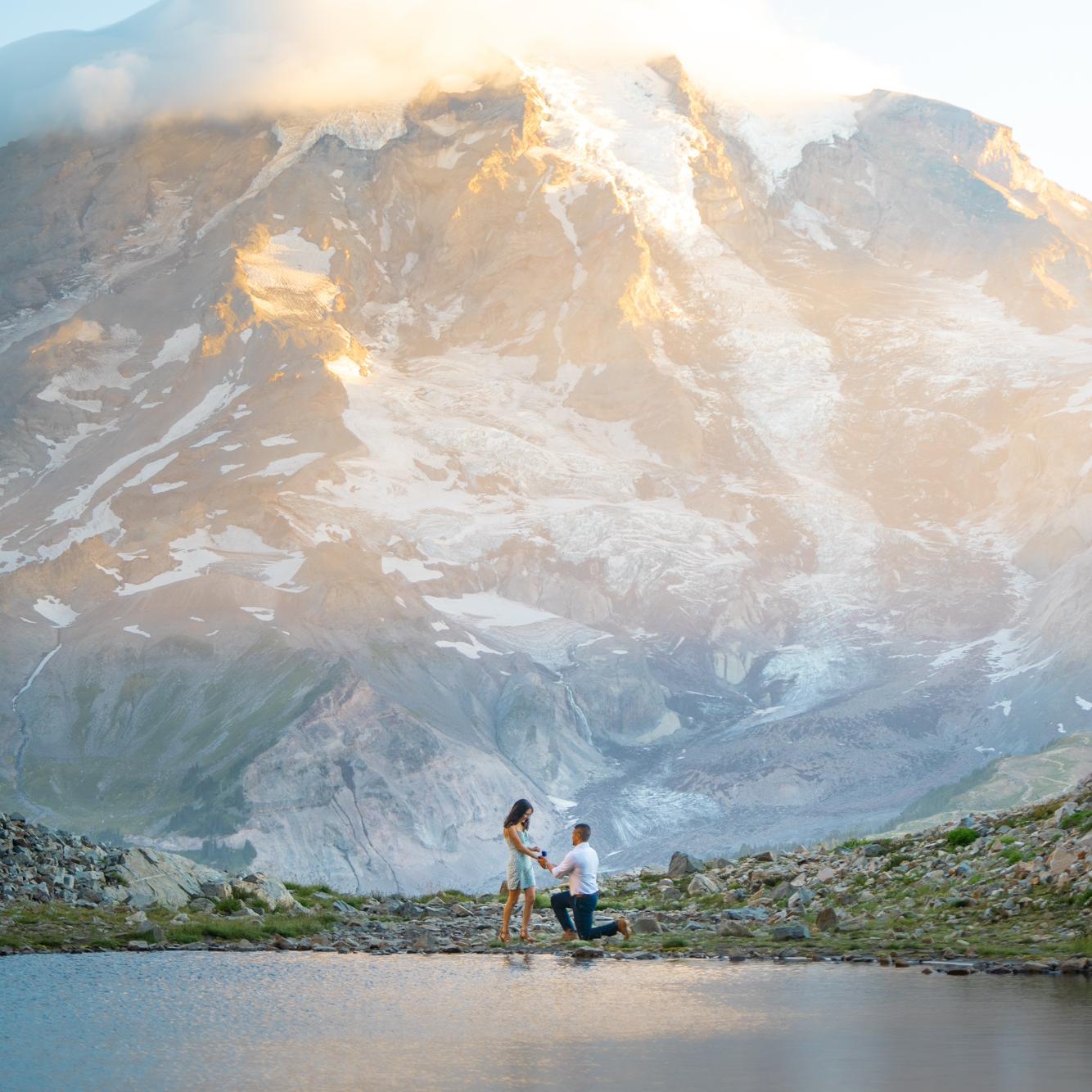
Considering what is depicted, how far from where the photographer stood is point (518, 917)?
129ft

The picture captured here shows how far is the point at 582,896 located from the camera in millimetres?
32469

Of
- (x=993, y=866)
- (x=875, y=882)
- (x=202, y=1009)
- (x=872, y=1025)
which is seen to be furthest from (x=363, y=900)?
(x=872, y=1025)

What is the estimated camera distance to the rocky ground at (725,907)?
93.8 feet

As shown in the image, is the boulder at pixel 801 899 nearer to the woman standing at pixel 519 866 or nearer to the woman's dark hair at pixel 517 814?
the woman standing at pixel 519 866

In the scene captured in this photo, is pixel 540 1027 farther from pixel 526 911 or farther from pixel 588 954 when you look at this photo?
pixel 526 911

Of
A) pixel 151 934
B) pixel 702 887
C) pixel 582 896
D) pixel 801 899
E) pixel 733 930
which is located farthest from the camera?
pixel 702 887

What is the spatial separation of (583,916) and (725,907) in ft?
20.4

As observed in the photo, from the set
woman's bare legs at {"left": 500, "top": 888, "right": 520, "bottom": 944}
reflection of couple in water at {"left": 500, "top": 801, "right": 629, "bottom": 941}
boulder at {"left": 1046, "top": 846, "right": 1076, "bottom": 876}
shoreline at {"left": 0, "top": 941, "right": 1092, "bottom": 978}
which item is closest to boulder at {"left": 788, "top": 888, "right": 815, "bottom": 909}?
reflection of couple in water at {"left": 500, "top": 801, "right": 629, "bottom": 941}

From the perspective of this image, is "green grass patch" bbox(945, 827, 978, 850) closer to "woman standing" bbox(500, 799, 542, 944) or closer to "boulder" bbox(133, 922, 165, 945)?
"woman standing" bbox(500, 799, 542, 944)

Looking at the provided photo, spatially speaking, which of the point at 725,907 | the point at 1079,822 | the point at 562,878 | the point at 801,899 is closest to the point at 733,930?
the point at 801,899

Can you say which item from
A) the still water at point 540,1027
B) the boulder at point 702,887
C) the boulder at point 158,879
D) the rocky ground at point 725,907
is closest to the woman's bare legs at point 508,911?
the rocky ground at point 725,907

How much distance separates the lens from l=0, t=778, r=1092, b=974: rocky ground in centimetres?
2859

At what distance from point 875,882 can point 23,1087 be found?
22.1m

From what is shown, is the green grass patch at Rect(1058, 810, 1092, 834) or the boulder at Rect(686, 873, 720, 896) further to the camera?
the boulder at Rect(686, 873, 720, 896)
